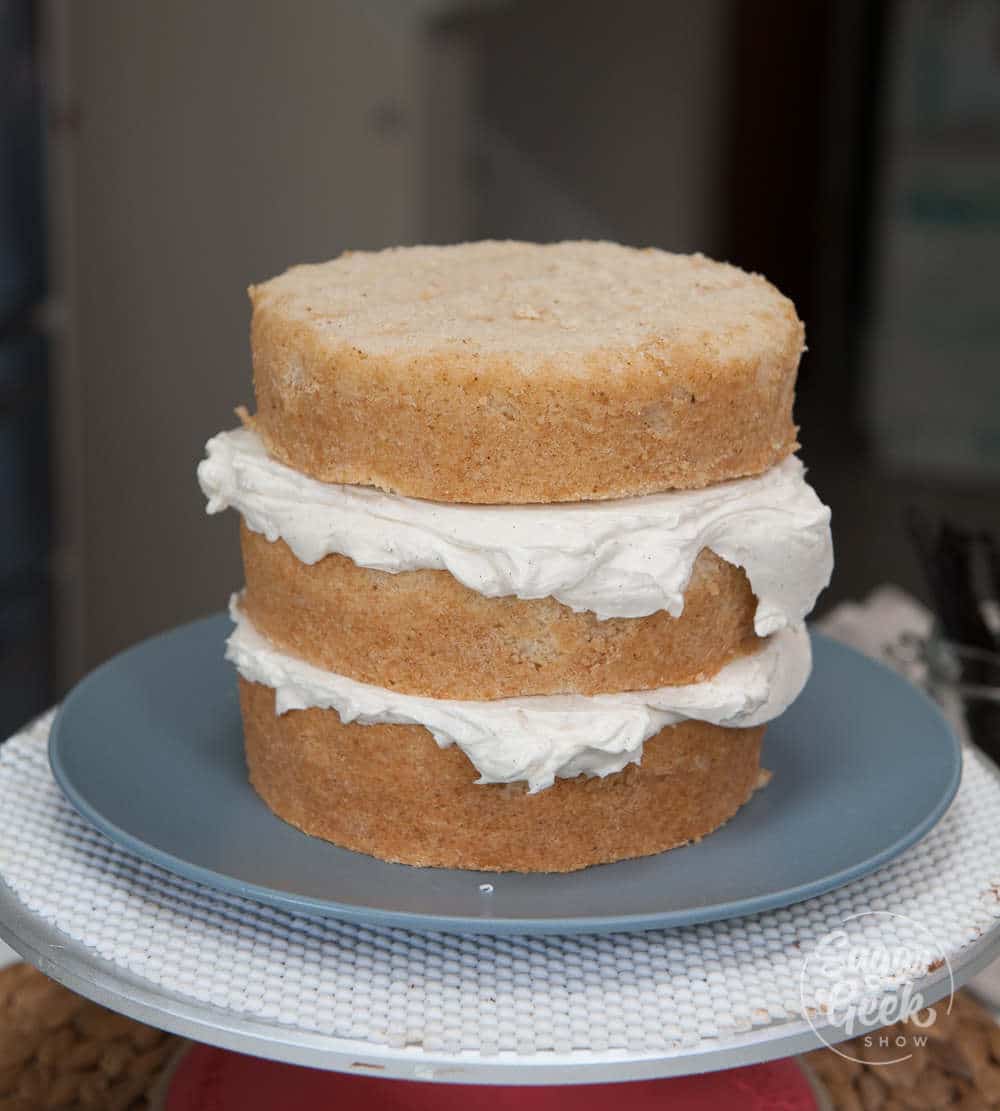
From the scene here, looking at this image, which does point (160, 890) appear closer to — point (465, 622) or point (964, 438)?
point (465, 622)

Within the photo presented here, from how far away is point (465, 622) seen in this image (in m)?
1.12

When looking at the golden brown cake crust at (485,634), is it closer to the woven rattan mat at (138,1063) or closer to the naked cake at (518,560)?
the naked cake at (518,560)

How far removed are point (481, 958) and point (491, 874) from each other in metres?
0.09

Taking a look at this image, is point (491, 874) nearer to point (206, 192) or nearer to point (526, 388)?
point (526, 388)

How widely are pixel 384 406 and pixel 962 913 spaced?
558 millimetres

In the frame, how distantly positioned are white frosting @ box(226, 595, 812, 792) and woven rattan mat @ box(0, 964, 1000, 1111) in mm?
284

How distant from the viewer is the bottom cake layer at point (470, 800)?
1170 mm

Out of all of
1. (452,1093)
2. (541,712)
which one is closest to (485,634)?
(541,712)

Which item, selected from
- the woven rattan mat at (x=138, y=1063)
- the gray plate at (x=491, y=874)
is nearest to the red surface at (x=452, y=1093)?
the woven rattan mat at (x=138, y=1063)

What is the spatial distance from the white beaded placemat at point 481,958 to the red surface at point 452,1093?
0.12 meters

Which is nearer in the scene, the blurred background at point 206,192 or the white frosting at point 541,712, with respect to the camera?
the white frosting at point 541,712

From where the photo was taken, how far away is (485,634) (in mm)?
1116

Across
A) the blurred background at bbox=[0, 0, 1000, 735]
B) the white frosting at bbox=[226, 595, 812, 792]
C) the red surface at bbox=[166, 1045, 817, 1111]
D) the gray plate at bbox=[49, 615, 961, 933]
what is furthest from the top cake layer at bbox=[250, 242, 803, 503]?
the blurred background at bbox=[0, 0, 1000, 735]

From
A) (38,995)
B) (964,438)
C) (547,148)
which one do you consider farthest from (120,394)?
(964,438)
